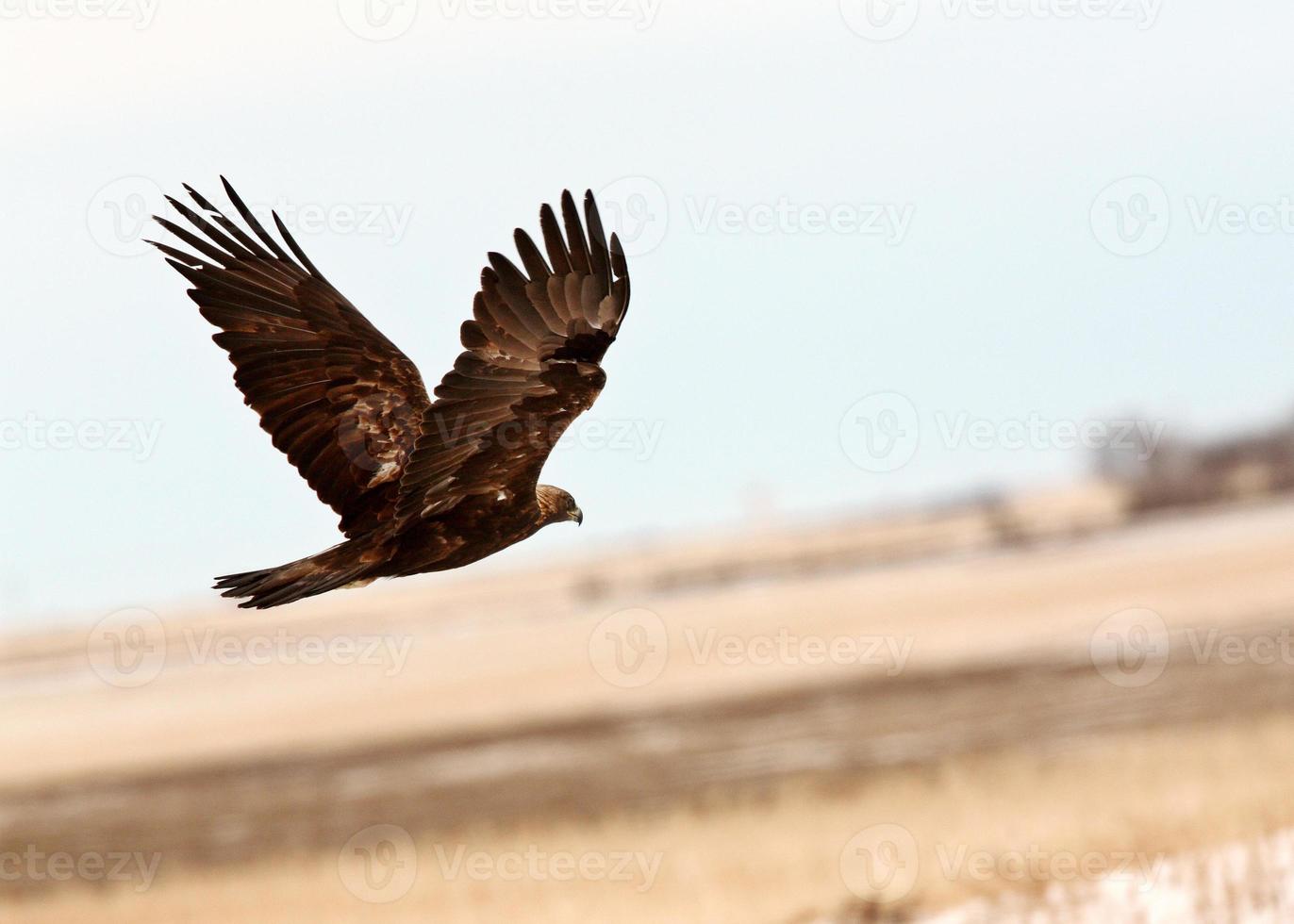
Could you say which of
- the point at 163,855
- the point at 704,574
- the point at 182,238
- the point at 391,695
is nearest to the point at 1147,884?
the point at 182,238

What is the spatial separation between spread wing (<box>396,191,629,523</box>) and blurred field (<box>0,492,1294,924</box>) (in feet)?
31.5

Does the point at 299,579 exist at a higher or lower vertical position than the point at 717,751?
higher

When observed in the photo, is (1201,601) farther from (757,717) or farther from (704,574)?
(704,574)

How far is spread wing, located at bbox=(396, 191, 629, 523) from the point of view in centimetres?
695

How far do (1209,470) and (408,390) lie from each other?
8022cm

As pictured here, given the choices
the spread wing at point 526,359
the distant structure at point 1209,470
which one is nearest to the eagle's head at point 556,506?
the spread wing at point 526,359

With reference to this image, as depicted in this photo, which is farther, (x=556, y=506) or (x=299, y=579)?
(x=556, y=506)

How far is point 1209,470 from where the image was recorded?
83.3 m

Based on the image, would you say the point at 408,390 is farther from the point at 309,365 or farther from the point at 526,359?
the point at 526,359

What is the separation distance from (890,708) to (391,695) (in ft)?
53.3

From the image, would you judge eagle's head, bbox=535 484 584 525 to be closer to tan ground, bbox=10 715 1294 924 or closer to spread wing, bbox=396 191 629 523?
spread wing, bbox=396 191 629 523

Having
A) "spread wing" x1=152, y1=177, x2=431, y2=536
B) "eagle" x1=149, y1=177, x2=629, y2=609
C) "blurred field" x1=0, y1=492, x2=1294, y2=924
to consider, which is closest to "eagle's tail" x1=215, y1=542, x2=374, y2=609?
"eagle" x1=149, y1=177, x2=629, y2=609

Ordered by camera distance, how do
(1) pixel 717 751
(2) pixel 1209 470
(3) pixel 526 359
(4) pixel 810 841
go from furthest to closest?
(2) pixel 1209 470 → (1) pixel 717 751 → (4) pixel 810 841 → (3) pixel 526 359

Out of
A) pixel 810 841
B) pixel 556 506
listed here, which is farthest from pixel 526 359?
pixel 810 841
